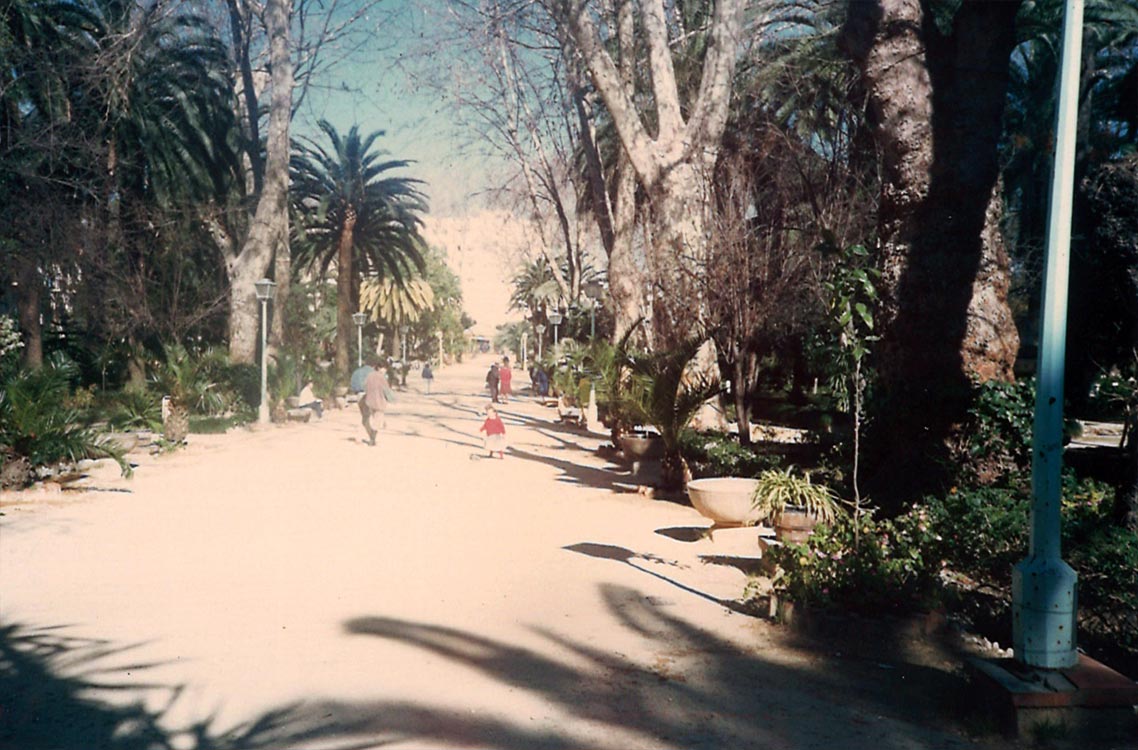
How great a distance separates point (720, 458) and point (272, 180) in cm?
1755

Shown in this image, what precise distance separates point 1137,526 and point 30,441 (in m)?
12.0

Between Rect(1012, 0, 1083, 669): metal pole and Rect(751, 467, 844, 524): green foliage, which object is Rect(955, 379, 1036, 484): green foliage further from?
Rect(1012, 0, 1083, 669): metal pole

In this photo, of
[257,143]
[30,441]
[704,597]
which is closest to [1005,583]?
[704,597]

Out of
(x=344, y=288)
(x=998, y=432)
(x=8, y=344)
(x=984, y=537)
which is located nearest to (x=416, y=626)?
(x=984, y=537)

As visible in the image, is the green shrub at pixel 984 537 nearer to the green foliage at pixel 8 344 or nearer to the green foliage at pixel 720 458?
the green foliage at pixel 720 458

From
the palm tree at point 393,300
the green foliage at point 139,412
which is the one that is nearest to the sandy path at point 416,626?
the green foliage at point 139,412

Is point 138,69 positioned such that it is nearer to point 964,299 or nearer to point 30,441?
point 30,441

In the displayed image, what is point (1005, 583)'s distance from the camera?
7141 mm

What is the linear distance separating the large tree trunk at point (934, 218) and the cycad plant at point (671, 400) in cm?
388

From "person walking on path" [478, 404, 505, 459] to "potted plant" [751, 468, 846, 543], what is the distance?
418 inches

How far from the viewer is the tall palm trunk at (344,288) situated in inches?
1410

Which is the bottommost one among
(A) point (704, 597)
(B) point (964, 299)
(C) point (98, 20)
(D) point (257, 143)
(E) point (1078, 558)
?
(A) point (704, 597)

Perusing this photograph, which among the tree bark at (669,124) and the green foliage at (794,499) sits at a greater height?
the tree bark at (669,124)

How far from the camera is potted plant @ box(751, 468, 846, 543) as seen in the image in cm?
770
